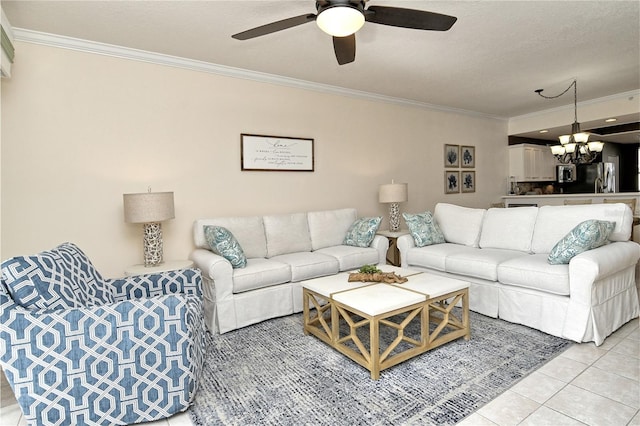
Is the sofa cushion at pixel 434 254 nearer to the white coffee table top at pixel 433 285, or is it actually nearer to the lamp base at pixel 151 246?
the white coffee table top at pixel 433 285

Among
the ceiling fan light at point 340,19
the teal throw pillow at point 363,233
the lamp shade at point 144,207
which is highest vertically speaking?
the ceiling fan light at point 340,19

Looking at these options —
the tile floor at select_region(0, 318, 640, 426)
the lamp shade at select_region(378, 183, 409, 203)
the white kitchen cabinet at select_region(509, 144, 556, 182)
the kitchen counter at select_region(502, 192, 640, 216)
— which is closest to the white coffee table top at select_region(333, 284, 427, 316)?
the tile floor at select_region(0, 318, 640, 426)

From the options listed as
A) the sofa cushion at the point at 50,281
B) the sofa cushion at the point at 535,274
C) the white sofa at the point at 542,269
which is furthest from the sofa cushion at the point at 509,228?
the sofa cushion at the point at 50,281

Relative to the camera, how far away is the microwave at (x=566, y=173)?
812cm

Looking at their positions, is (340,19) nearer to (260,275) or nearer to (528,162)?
(260,275)

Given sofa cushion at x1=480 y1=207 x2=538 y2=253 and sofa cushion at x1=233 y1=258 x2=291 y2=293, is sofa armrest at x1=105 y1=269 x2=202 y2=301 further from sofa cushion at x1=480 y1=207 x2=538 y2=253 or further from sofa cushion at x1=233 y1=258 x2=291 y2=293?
sofa cushion at x1=480 y1=207 x2=538 y2=253

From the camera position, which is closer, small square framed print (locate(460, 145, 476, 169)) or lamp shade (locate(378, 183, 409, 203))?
lamp shade (locate(378, 183, 409, 203))

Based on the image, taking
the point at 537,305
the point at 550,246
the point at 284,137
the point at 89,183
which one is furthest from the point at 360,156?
the point at 89,183

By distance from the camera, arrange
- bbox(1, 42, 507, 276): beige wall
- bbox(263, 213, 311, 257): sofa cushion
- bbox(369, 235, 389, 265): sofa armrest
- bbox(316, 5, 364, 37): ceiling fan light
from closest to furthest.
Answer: bbox(316, 5, 364, 37): ceiling fan light < bbox(1, 42, 507, 276): beige wall < bbox(263, 213, 311, 257): sofa cushion < bbox(369, 235, 389, 265): sofa armrest

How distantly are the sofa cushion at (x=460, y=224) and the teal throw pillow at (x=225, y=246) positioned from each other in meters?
2.43

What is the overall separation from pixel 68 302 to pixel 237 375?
43.0 inches

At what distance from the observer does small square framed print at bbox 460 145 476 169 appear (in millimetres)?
6321

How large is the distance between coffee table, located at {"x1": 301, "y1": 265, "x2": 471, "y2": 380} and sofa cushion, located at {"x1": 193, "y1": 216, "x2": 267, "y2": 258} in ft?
3.46

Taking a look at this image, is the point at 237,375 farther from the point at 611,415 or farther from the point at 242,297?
the point at 611,415
